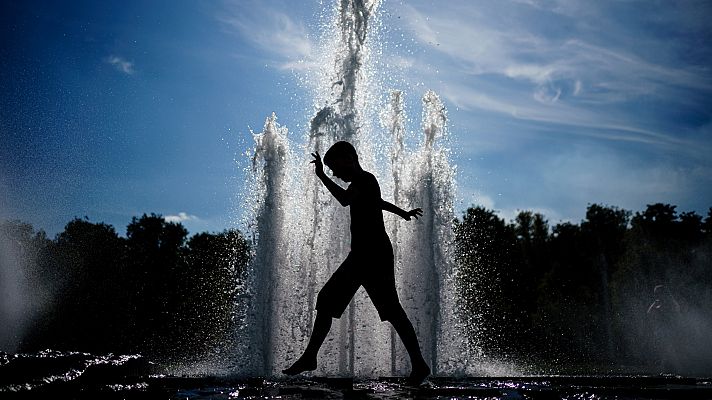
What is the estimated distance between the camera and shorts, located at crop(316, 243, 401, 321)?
4961mm

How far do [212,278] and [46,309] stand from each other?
12772 millimetres

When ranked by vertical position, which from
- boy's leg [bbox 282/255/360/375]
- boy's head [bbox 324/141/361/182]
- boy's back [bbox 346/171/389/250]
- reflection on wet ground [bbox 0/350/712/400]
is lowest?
reflection on wet ground [bbox 0/350/712/400]

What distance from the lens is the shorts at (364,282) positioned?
496 centimetres

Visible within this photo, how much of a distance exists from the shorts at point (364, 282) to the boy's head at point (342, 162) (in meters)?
0.71

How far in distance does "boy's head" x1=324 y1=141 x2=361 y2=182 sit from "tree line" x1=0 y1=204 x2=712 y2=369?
2054cm

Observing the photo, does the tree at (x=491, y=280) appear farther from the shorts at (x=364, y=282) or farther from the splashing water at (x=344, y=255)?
the shorts at (x=364, y=282)

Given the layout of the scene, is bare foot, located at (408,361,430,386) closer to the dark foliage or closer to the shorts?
the shorts

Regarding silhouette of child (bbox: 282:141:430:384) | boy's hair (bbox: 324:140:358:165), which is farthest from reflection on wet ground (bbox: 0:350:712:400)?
boy's hair (bbox: 324:140:358:165)

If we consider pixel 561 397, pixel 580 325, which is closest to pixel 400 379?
Result: pixel 561 397

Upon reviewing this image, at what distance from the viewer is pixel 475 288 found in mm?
37375

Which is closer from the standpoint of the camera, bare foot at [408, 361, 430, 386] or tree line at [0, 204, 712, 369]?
bare foot at [408, 361, 430, 386]

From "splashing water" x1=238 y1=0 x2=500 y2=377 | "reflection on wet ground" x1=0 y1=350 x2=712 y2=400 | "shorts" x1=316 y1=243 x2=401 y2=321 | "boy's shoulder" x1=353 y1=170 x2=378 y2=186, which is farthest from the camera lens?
"splashing water" x1=238 y1=0 x2=500 y2=377

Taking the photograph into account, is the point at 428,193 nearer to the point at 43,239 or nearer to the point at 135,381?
the point at 135,381

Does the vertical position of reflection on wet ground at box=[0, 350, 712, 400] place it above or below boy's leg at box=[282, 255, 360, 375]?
below
